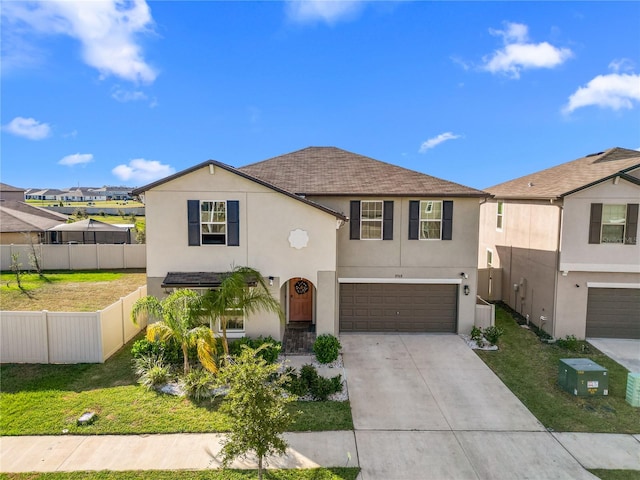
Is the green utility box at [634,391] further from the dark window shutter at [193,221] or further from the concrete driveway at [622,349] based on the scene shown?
the dark window shutter at [193,221]

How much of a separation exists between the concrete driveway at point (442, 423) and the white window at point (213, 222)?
5.44 meters

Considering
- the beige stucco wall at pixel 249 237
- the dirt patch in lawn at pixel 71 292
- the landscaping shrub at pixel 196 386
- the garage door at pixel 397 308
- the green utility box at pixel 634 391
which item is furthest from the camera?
the dirt patch in lawn at pixel 71 292

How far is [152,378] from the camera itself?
997cm

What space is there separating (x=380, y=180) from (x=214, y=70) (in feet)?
30.5

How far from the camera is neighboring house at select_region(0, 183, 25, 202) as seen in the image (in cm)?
4147

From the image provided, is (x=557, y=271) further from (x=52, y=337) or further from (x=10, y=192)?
(x=10, y=192)

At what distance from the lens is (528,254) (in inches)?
634

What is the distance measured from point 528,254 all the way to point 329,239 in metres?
8.79

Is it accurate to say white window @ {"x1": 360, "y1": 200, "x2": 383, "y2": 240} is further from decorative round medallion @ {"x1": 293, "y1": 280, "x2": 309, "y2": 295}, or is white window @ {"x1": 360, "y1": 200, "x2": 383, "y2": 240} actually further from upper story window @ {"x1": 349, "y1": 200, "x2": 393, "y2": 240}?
decorative round medallion @ {"x1": 293, "y1": 280, "x2": 309, "y2": 295}

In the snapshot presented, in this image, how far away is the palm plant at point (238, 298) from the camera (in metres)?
10.8

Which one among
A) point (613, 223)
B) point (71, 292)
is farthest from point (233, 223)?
point (613, 223)

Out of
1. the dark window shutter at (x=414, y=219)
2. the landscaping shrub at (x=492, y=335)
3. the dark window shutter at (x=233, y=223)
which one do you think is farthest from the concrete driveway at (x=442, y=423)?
the dark window shutter at (x=233, y=223)

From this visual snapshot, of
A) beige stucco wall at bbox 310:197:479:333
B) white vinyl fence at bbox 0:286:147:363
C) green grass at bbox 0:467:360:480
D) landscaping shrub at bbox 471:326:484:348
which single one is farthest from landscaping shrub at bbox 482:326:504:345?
white vinyl fence at bbox 0:286:147:363

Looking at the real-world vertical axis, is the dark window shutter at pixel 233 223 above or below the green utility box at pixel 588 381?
above
